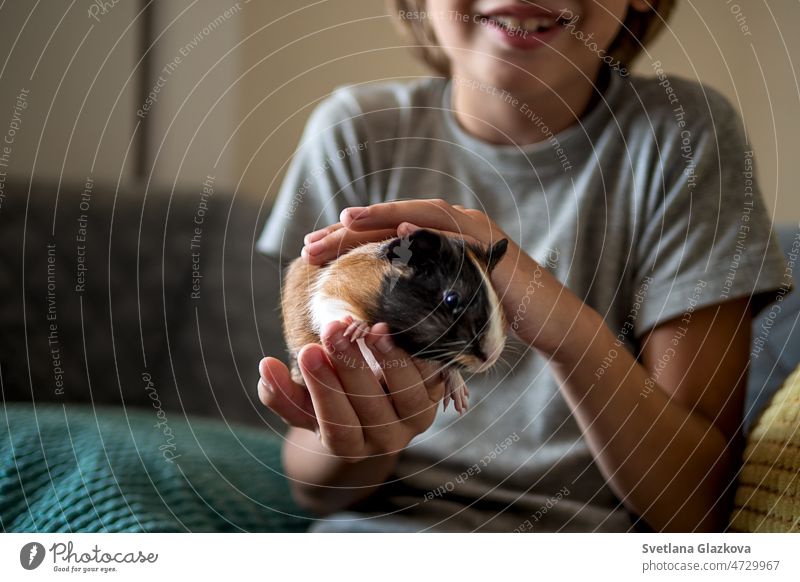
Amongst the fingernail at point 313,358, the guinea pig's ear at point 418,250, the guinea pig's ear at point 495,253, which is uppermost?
the guinea pig's ear at point 418,250

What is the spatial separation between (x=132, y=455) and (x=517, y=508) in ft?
0.78

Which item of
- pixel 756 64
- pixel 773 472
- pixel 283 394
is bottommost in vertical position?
pixel 773 472

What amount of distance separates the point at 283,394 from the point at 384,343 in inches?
2.7

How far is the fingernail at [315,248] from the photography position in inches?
12.0

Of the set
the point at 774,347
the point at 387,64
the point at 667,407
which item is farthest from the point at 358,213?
the point at 774,347

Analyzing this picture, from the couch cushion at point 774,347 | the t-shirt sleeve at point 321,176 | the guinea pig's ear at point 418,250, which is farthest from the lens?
the couch cushion at point 774,347

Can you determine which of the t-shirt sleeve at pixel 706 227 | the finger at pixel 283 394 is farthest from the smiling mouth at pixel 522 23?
the finger at pixel 283 394

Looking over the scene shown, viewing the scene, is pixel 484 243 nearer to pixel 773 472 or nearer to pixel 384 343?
pixel 384 343

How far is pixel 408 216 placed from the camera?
0.30m

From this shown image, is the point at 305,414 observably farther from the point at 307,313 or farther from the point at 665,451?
the point at 665,451

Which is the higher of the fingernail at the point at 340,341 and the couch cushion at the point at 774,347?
the fingernail at the point at 340,341

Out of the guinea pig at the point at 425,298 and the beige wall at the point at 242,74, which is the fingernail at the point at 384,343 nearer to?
the guinea pig at the point at 425,298
